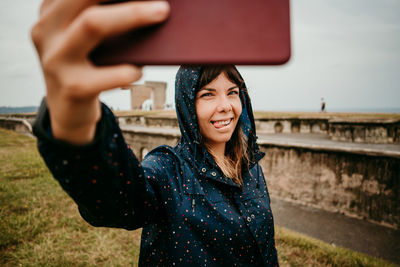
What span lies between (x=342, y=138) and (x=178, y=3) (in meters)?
13.1

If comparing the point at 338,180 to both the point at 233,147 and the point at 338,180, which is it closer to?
the point at 338,180

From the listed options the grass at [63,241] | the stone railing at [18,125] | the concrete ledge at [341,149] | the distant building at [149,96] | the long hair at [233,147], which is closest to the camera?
the long hair at [233,147]

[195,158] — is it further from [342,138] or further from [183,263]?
[342,138]

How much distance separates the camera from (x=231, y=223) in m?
1.43

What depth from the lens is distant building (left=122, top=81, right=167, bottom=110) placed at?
3578cm

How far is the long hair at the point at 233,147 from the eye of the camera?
1.58 m

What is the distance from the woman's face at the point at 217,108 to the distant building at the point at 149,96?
3473 centimetres

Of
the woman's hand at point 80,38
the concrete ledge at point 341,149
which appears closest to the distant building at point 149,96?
the concrete ledge at point 341,149

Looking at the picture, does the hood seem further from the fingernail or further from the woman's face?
the fingernail

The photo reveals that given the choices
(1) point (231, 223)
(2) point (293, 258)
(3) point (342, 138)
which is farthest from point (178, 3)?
(3) point (342, 138)

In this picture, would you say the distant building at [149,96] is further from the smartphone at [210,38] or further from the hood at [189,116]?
the smartphone at [210,38]

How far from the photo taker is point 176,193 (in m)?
1.38

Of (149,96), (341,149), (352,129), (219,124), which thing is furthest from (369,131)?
(149,96)

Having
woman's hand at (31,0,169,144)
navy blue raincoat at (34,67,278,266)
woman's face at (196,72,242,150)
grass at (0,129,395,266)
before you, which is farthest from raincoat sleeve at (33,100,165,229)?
grass at (0,129,395,266)
